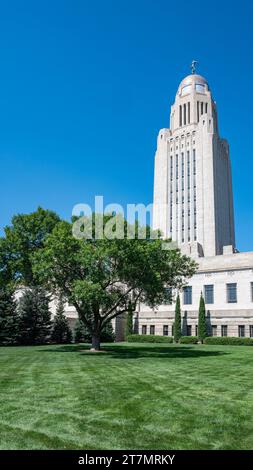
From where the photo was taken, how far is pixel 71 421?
8.09 metres

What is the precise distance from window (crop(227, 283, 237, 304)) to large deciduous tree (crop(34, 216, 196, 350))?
18.9 meters

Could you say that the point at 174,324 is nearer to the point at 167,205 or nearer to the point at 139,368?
the point at 139,368

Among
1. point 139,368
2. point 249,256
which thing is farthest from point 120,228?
point 249,256

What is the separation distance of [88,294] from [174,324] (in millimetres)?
26169

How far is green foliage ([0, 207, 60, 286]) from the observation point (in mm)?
36406

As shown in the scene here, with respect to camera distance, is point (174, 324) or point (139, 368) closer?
point (139, 368)

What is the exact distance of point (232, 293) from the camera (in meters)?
45.5

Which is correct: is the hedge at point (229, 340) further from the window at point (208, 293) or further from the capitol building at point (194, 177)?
the capitol building at point (194, 177)

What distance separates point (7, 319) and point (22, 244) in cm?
974

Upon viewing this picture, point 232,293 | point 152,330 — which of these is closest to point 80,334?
point 152,330

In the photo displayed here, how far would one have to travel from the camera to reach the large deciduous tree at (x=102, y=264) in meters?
24.8

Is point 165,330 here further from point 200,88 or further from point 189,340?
point 200,88

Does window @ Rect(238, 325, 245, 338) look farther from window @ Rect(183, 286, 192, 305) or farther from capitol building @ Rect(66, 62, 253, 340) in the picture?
capitol building @ Rect(66, 62, 253, 340)

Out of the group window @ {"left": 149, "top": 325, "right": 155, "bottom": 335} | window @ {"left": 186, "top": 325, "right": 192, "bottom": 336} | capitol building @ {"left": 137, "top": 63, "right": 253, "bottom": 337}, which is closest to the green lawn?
window @ {"left": 186, "top": 325, "right": 192, "bottom": 336}
